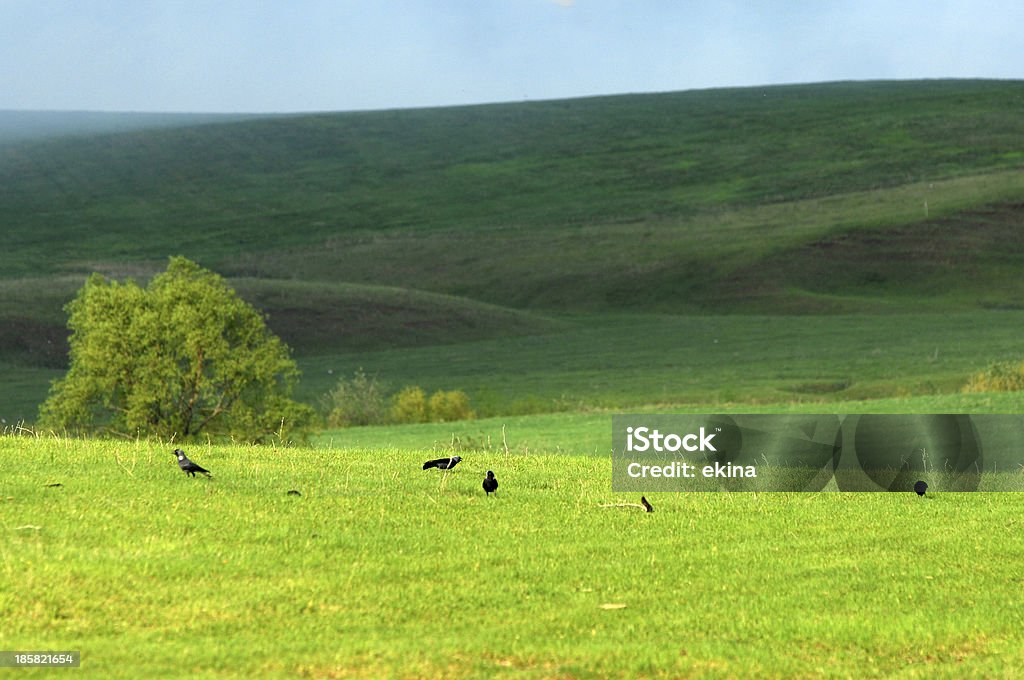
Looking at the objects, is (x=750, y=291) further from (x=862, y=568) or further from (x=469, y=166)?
(x=862, y=568)

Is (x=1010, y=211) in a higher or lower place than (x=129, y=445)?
higher

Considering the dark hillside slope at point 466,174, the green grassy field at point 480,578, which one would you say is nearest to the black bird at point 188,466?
the green grassy field at point 480,578

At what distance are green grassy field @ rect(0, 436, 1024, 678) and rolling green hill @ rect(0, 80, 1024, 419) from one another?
150 ft

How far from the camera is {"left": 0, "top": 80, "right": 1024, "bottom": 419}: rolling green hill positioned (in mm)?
97625

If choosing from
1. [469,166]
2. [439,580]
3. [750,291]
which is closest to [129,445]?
[439,580]

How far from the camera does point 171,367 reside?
32625mm

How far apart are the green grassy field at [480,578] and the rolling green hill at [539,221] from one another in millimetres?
45846

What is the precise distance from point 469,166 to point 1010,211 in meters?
80.3

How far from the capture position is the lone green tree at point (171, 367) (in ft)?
107

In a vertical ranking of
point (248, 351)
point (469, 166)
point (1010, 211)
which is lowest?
point (248, 351)

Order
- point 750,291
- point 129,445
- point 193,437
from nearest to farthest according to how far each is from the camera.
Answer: point 129,445
point 193,437
point 750,291

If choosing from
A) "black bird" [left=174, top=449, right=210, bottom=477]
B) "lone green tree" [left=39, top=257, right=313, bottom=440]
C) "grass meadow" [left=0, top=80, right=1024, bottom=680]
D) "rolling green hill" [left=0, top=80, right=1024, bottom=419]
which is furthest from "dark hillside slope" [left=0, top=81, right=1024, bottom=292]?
"black bird" [left=174, top=449, right=210, bottom=477]

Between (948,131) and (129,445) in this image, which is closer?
Answer: (129,445)

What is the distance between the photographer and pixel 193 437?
33.1m
